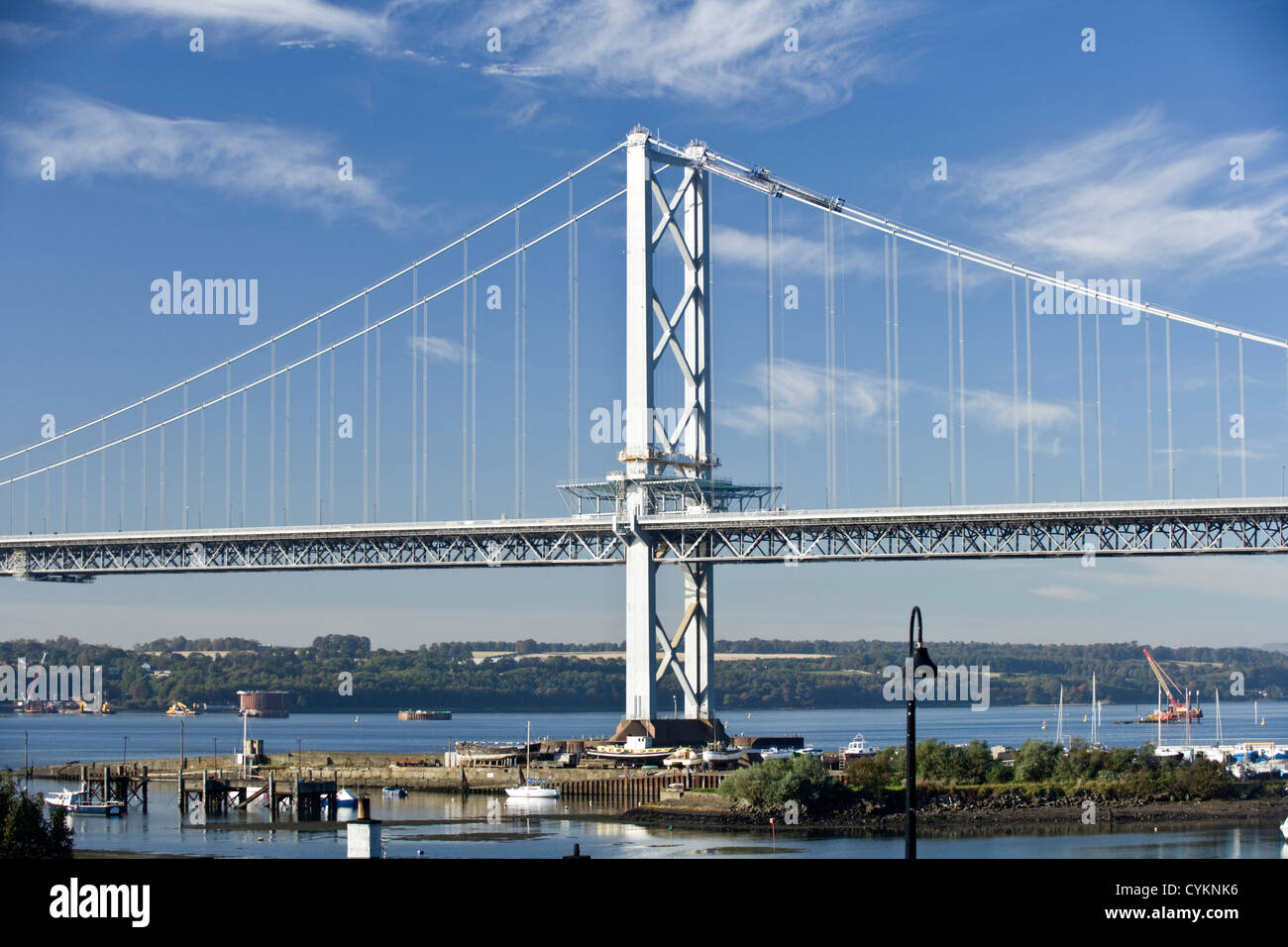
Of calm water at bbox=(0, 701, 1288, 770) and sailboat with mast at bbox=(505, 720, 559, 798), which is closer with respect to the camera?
sailboat with mast at bbox=(505, 720, 559, 798)

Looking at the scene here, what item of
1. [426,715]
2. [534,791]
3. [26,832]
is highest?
[26,832]

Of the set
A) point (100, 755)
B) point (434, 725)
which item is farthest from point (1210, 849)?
point (434, 725)

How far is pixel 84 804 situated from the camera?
6450cm

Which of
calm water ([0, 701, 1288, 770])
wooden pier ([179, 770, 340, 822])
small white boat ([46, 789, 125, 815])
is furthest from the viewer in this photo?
calm water ([0, 701, 1288, 770])

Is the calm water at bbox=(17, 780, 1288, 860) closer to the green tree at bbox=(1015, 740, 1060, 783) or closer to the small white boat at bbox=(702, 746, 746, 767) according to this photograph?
the small white boat at bbox=(702, 746, 746, 767)

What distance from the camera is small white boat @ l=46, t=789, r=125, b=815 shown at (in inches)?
2515

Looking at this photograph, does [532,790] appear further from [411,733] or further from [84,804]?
[411,733]

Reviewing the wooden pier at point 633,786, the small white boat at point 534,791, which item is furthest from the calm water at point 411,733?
the wooden pier at point 633,786

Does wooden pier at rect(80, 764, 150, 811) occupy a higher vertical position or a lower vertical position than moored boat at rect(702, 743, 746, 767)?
lower

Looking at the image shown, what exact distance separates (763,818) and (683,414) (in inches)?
781

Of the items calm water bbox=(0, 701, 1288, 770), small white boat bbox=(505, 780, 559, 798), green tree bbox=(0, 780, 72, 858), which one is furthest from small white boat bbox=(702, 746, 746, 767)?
calm water bbox=(0, 701, 1288, 770)

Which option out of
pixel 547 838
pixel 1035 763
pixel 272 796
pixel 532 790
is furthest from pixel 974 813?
pixel 272 796
